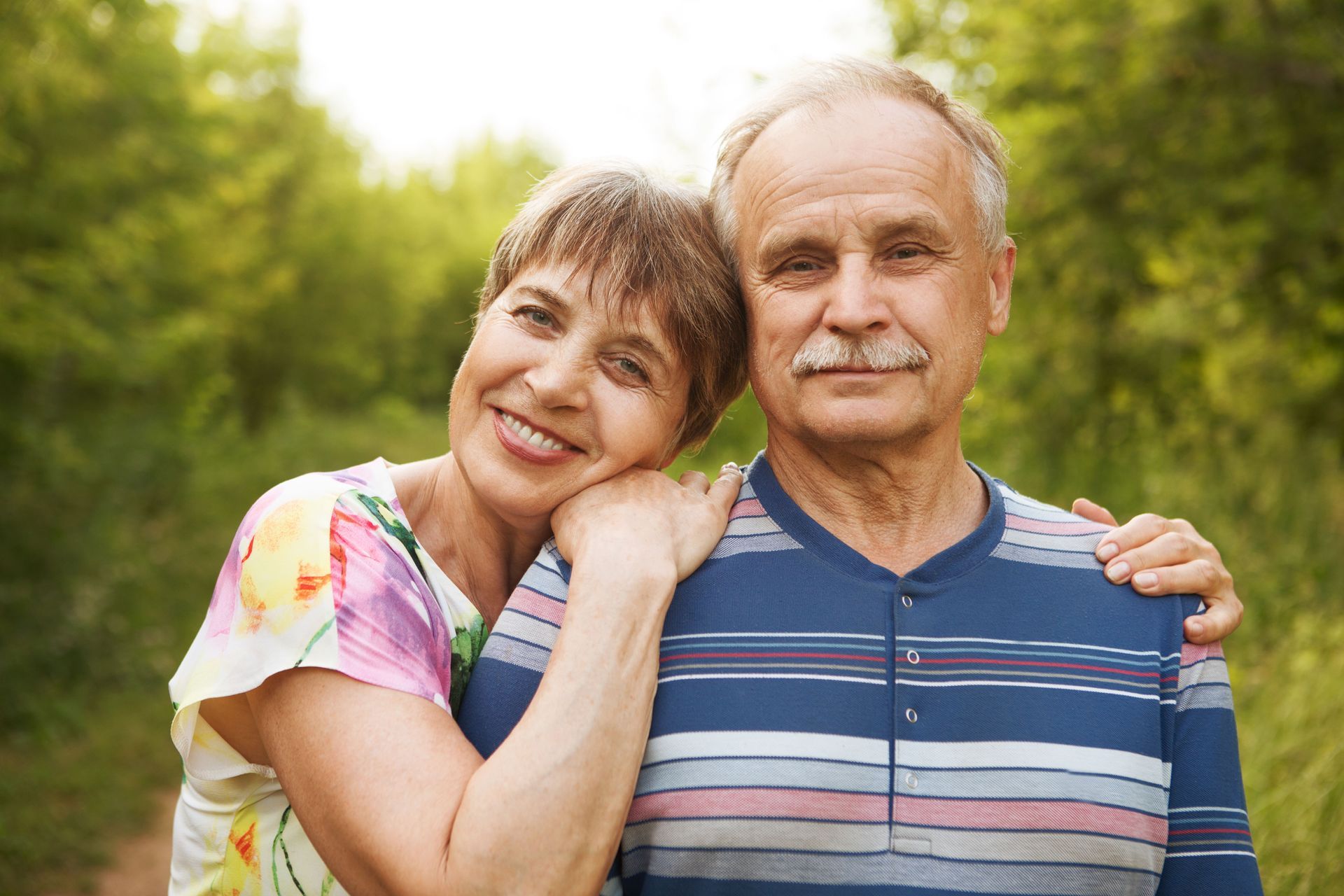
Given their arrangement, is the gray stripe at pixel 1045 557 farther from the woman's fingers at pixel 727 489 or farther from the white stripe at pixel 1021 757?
the woman's fingers at pixel 727 489

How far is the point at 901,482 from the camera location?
2.15 m

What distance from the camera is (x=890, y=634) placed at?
194 cm

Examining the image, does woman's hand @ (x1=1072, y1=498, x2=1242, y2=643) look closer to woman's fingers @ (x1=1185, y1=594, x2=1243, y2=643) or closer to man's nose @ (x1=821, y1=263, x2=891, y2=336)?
woman's fingers @ (x1=1185, y1=594, x2=1243, y2=643)

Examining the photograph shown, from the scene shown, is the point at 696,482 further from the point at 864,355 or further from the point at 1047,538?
the point at 1047,538

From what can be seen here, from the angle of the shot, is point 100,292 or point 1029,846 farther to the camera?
point 100,292

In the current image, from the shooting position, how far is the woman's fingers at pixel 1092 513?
92.4 inches

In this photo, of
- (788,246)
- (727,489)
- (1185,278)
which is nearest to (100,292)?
(727,489)

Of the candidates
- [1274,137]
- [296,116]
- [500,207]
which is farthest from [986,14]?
[500,207]

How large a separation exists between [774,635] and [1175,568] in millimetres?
761

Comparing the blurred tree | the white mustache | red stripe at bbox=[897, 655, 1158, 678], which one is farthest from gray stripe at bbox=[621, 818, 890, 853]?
the blurred tree

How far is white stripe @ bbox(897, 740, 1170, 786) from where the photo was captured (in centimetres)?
184

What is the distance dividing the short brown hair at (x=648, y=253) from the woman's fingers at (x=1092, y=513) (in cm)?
80

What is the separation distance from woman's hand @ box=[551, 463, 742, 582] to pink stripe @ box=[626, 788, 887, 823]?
1.25 ft

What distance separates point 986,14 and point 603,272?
7.20m
